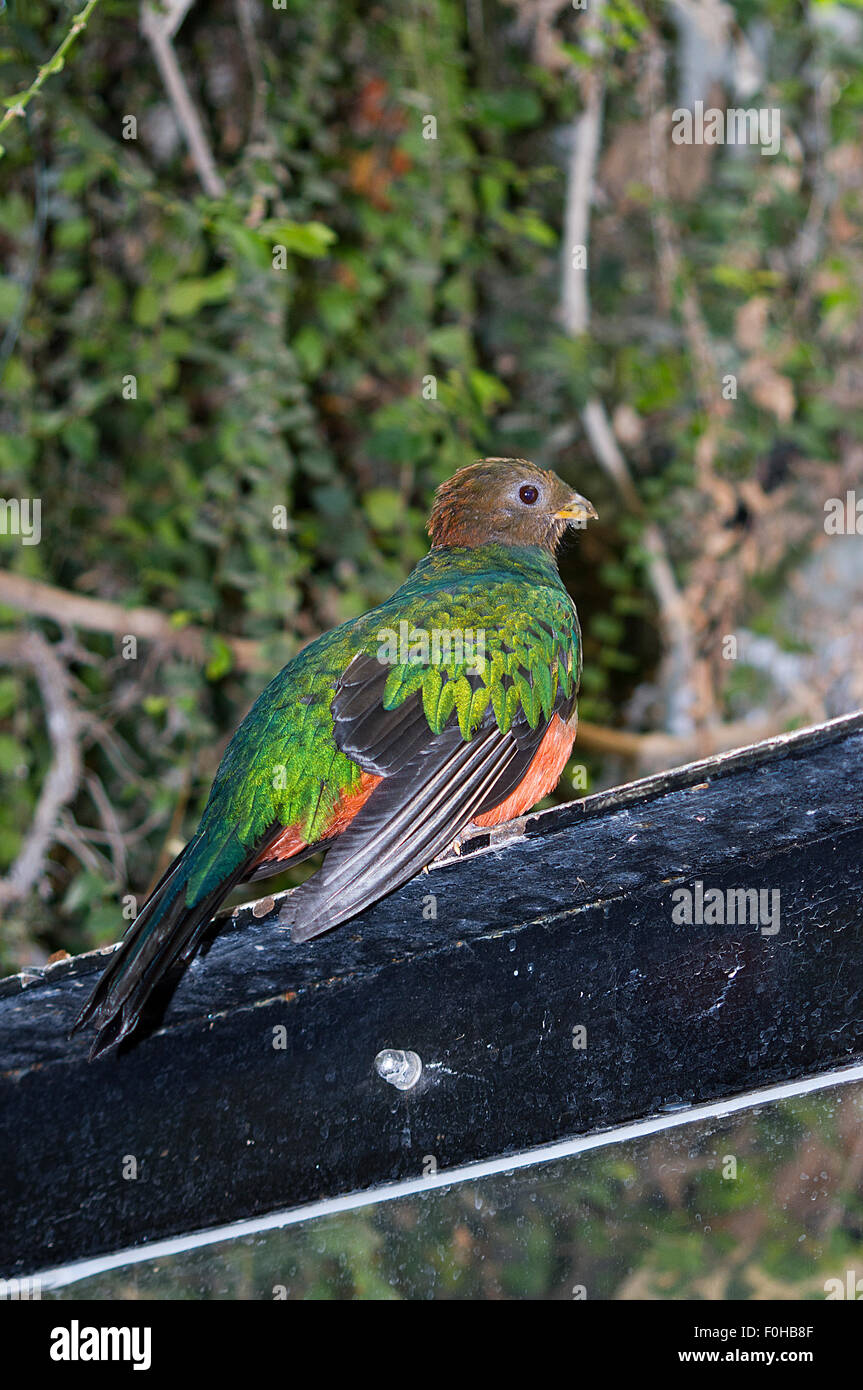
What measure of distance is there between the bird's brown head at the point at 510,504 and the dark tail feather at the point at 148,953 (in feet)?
2.79

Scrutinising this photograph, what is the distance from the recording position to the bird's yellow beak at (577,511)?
2230 mm

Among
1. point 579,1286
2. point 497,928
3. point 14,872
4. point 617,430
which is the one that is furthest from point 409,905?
point 617,430

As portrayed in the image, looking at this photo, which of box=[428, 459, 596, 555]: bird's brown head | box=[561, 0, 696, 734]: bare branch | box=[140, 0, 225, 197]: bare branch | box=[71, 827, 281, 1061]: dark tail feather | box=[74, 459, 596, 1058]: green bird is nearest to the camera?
box=[71, 827, 281, 1061]: dark tail feather

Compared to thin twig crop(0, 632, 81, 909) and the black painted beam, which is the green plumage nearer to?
the black painted beam

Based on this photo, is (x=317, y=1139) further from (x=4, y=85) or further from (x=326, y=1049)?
(x=4, y=85)

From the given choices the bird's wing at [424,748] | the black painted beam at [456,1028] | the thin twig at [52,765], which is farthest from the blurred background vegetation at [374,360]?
the black painted beam at [456,1028]

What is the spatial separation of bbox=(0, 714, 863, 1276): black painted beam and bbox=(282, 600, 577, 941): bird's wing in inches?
2.6

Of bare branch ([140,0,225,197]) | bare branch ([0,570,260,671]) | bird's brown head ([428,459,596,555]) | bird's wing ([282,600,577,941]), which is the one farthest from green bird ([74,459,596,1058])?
bare branch ([140,0,225,197])

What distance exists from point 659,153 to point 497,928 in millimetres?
3798

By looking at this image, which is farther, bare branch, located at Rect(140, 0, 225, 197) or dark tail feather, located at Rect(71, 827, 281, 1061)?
bare branch, located at Rect(140, 0, 225, 197)

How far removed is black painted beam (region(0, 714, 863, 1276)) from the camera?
56.1 inches

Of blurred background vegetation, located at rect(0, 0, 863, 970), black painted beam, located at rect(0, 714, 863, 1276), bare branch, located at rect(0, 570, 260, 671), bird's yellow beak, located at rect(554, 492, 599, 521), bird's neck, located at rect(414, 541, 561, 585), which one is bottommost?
black painted beam, located at rect(0, 714, 863, 1276)

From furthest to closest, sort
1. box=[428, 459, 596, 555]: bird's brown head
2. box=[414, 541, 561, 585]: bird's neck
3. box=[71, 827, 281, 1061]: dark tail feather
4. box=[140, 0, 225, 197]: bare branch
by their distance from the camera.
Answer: box=[140, 0, 225, 197]: bare branch
box=[428, 459, 596, 555]: bird's brown head
box=[414, 541, 561, 585]: bird's neck
box=[71, 827, 281, 1061]: dark tail feather

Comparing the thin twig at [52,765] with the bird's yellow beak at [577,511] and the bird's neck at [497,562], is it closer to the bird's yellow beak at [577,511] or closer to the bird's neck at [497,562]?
the bird's neck at [497,562]
